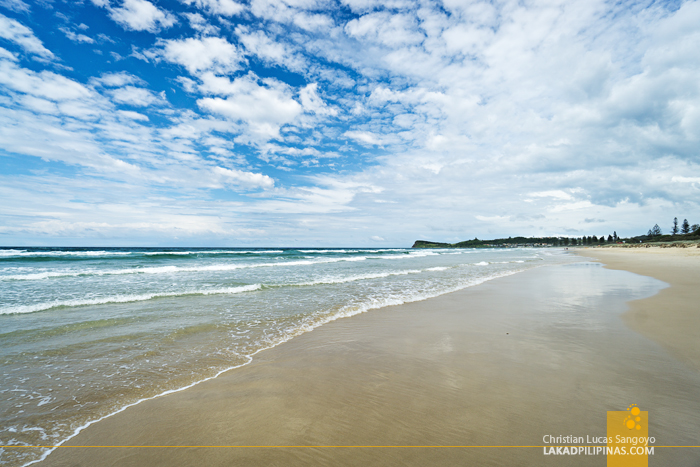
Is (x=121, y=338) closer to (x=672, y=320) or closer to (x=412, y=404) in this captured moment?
(x=412, y=404)

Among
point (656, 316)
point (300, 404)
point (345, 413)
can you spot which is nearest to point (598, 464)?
point (345, 413)

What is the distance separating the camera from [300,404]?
350 cm

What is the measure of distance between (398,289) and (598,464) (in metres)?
10.2

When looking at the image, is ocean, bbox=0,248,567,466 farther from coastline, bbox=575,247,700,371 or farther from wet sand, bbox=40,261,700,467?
coastline, bbox=575,247,700,371

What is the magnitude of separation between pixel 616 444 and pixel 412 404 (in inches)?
75.0

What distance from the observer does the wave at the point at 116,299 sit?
333 inches

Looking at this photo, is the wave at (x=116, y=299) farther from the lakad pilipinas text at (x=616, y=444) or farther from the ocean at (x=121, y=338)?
the lakad pilipinas text at (x=616, y=444)

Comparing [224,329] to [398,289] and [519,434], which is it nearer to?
[519,434]

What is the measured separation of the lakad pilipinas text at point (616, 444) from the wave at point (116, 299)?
445 inches

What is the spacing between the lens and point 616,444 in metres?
2.74

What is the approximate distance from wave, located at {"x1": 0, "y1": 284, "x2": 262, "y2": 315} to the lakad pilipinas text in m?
11.3

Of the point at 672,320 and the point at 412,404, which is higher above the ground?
the point at 672,320

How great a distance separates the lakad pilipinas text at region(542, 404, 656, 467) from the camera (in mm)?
2576

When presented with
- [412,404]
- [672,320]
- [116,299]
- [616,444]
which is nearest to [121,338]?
[116,299]
